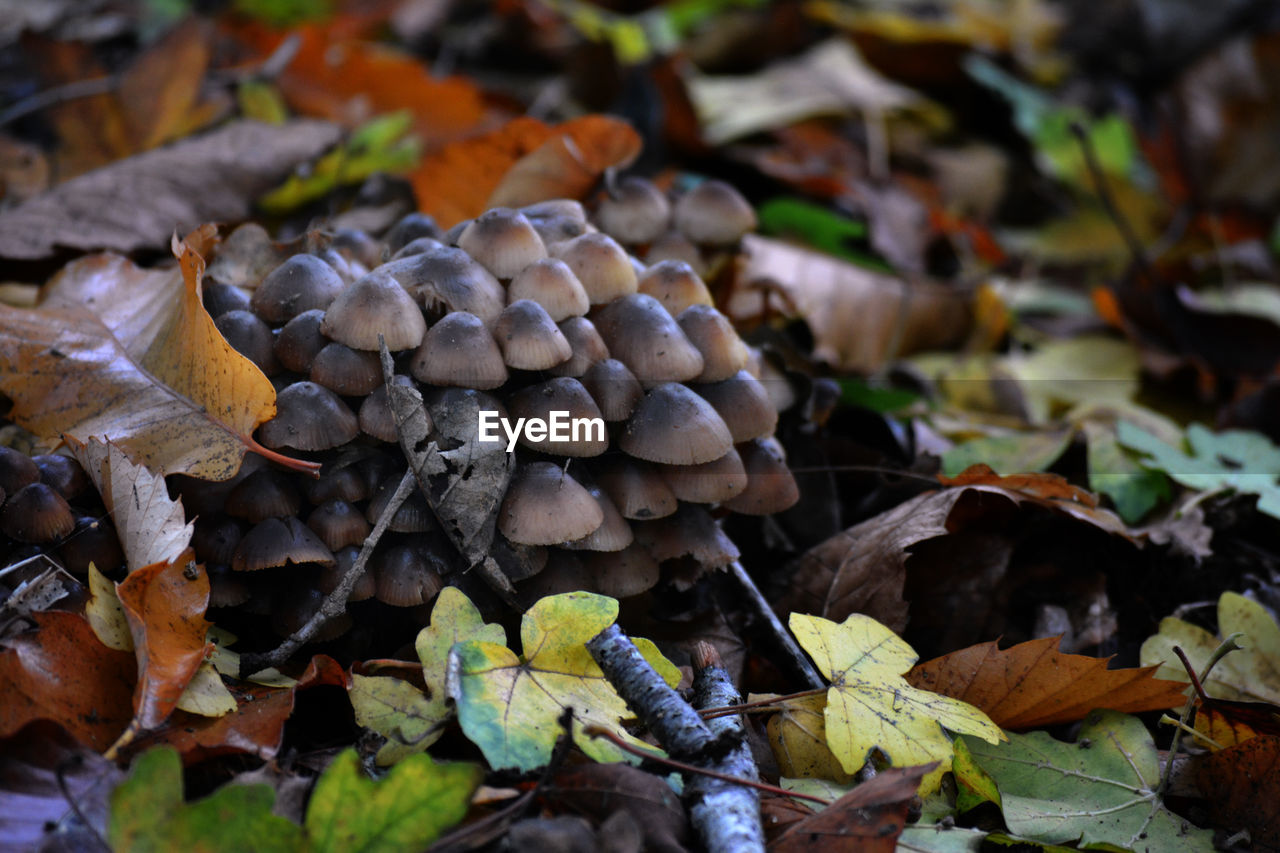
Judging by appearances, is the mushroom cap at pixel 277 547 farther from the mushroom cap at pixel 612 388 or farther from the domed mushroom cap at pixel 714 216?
the domed mushroom cap at pixel 714 216

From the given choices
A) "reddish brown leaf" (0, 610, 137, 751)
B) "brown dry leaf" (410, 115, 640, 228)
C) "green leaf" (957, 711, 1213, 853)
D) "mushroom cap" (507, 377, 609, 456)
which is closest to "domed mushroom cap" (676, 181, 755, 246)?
"brown dry leaf" (410, 115, 640, 228)

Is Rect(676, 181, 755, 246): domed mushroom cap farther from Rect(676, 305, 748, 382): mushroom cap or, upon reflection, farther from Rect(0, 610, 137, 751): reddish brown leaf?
Rect(0, 610, 137, 751): reddish brown leaf

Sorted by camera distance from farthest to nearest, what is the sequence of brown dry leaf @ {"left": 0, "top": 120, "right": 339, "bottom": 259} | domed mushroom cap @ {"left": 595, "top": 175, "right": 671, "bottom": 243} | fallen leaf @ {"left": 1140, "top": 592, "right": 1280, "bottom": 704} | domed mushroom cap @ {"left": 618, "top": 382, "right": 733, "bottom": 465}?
domed mushroom cap @ {"left": 595, "top": 175, "right": 671, "bottom": 243} < brown dry leaf @ {"left": 0, "top": 120, "right": 339, "bottom": 259} < fallen leaf @ {"left": 1140, "top": 592, "right": 1280, "bottom": 704} < domed mushroom cap @ {"left": 618, "top": 382, "right": 733, "bottom": 465}

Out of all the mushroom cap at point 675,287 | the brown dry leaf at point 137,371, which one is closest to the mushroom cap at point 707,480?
the mushroom cap at point 675,287

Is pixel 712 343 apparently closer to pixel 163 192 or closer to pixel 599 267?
pixel 599 267

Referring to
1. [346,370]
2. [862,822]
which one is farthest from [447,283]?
[862,822]
